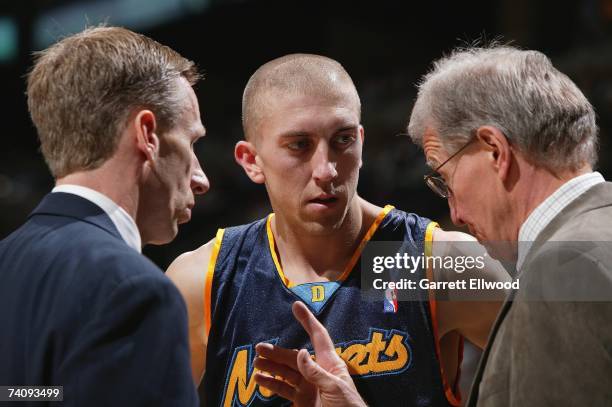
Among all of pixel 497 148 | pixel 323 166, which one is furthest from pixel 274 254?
pixel 497 148

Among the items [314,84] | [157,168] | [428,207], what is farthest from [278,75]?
[428,207]

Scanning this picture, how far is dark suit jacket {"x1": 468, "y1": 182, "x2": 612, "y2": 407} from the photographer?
162 centimetres

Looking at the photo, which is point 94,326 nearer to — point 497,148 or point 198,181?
point 198,181

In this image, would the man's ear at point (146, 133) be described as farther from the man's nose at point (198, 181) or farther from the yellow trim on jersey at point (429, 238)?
the yellow trim on jersey at point (429, 238)

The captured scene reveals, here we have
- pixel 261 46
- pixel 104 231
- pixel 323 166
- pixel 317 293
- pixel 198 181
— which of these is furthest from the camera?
pixel 261 46

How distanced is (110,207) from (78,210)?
0.22 feet

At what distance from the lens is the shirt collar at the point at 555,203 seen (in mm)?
1925

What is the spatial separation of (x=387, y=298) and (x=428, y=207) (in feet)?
14.0

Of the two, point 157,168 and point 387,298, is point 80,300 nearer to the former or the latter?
point 157,168

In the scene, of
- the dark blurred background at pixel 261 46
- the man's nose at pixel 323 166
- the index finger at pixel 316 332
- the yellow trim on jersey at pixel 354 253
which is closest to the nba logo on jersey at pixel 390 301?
the yellow trim on jersey at pixel 354 253

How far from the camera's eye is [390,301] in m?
2.60

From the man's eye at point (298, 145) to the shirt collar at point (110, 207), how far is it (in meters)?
1.00

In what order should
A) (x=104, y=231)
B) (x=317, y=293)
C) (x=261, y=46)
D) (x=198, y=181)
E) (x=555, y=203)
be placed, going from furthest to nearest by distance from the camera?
(x=261, y=46) < (x=317, y=293) < (x=198, y=181) < (x=555, y=203) < (x=104, y=231)

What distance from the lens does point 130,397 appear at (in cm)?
145
